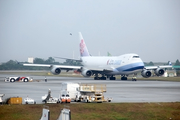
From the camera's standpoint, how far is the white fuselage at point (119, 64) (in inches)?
3748

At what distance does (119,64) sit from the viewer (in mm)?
98625

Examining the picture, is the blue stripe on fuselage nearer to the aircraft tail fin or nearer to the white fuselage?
the white fuselage

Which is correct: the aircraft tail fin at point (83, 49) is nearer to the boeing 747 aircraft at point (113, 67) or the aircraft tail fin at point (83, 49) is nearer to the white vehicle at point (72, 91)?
the boeing 747 aircraft at point (113, 67)

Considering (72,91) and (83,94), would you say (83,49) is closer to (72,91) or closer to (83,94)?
(72,91)

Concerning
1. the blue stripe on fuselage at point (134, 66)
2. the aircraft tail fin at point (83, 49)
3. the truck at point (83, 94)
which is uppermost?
Result: the aircraft tail fin at point (83, 49)

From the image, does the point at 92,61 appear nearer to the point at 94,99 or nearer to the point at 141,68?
the point at 141,68

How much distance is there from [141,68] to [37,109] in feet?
195

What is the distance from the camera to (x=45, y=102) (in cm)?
4284

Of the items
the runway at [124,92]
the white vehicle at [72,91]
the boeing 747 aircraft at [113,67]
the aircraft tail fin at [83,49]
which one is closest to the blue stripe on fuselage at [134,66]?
the boeing 747 aircraft at [113,67]

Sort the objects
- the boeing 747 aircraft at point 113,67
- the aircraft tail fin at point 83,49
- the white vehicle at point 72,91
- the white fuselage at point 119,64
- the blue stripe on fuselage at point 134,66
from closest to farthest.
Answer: the white vehicle at point 72,91
the blue stripe on fuselage at point 134,66
the white fuselage at point 119,64
the boeing 747 aircraft at point 113,67
the aircraft tail fin at point 83,49

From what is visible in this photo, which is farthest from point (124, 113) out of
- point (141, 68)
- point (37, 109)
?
point (141, 68)

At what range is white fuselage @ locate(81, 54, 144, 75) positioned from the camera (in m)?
95.2

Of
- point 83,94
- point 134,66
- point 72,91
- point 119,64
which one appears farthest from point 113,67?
point 83,94

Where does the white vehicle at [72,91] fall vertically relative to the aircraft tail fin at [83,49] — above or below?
below
